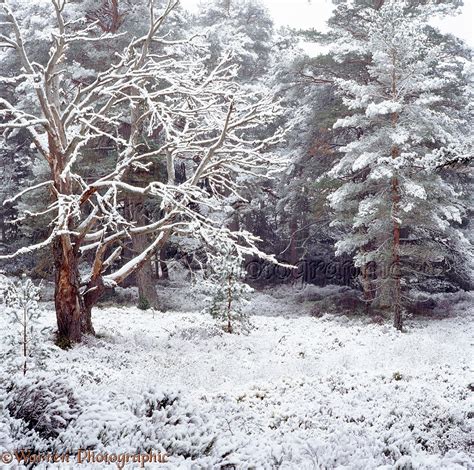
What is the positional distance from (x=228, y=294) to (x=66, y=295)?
4.72 metres

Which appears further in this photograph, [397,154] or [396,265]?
[397,154]

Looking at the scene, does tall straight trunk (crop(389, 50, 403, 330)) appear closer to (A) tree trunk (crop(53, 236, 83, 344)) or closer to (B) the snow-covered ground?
(B) the snow-covered ground

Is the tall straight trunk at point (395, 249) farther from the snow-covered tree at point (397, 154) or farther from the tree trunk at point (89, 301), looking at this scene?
the tree trunk at point (89, 301)

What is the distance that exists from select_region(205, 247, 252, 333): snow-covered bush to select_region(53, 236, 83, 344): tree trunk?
13.5 feet

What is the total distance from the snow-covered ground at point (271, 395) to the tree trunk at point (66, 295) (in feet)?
1.58

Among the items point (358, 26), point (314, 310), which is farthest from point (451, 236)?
point (358, 26)

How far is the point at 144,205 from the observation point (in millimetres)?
20703

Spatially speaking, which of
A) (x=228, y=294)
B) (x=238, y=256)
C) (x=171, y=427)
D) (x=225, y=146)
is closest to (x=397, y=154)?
(x=225, y=146)

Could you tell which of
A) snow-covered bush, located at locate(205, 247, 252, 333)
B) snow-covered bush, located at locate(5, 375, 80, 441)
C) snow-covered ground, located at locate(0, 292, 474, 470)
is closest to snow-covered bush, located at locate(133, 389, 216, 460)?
snow-covered ground, located at locate(0, 292, 474, 470)

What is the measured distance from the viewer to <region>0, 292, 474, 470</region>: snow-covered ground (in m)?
4.37

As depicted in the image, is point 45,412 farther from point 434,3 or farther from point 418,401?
point 434,3

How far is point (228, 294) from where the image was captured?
13.4m

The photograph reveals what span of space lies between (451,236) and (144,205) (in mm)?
12221

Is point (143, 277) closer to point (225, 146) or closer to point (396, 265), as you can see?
point (225, 146)
